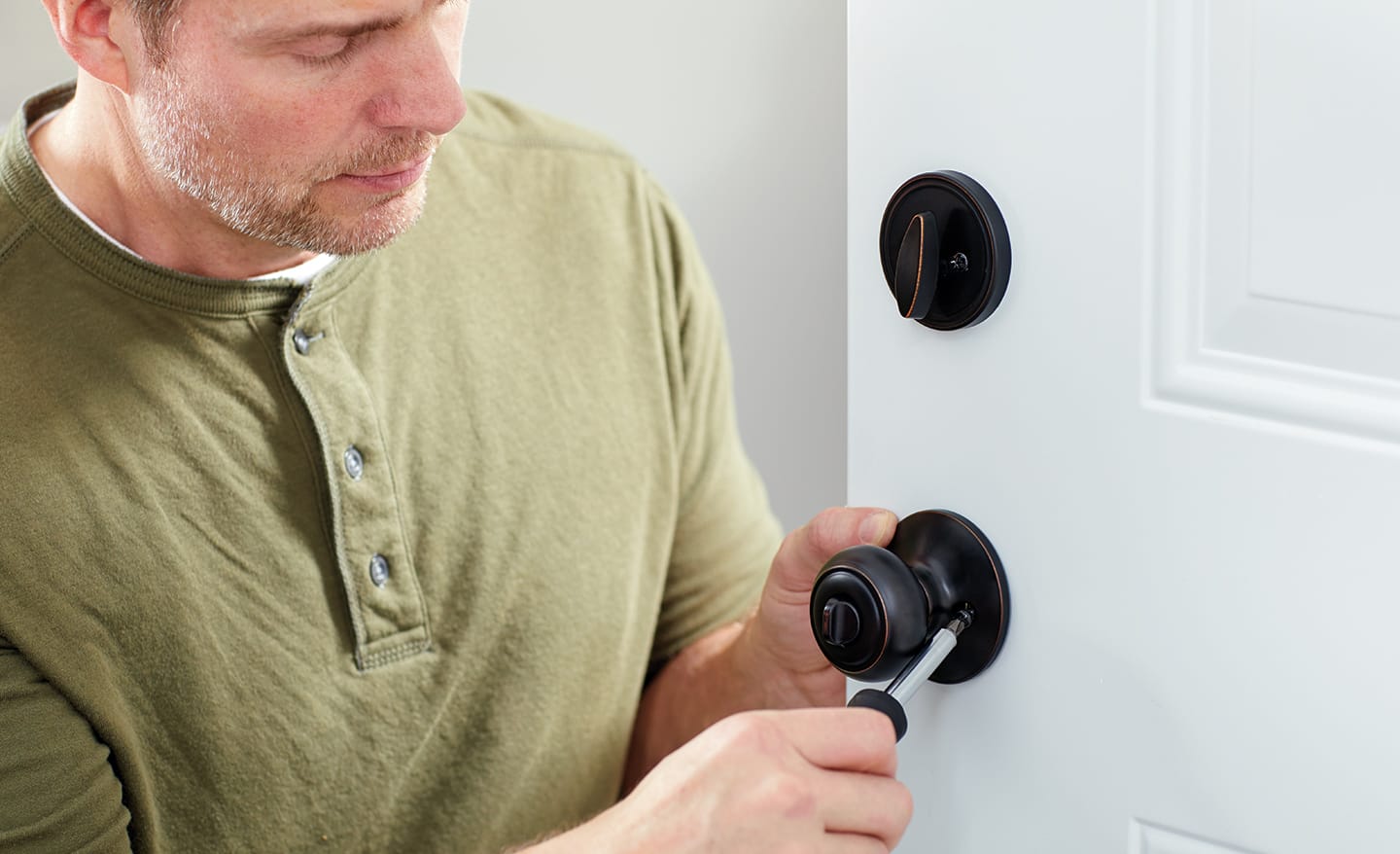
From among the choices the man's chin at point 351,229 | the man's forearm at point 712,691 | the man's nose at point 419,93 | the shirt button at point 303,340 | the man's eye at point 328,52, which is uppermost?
the man's eye at point 328,52

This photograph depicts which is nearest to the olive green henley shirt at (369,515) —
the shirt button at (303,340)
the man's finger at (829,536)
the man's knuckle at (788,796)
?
the shirt button at (303,340)

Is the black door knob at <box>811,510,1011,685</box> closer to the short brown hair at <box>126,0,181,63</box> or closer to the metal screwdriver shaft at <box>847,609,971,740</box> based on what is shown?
the metal screwdriver shaft at <box>847,609,971,740</box>

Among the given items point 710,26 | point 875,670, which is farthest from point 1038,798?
point 710,26

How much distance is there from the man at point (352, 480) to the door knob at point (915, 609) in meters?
0.03

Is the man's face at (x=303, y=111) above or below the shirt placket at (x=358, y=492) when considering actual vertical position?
above

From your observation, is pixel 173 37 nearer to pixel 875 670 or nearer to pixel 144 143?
pixel 144 143

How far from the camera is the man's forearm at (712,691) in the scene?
2.68 feet

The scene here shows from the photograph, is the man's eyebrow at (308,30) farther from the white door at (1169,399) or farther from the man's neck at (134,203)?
the white door at (1169,399)

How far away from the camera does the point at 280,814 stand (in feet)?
2.60

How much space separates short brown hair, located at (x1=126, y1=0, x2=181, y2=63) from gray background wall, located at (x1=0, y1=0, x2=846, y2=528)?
54 cm

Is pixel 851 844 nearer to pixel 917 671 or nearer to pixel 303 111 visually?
pixel 917 671

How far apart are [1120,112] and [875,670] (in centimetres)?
23

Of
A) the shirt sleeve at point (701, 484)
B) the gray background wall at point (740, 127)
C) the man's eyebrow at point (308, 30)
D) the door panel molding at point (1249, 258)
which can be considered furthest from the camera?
the gray background wall at point (740, 127)

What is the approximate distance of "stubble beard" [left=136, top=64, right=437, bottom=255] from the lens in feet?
2.39
